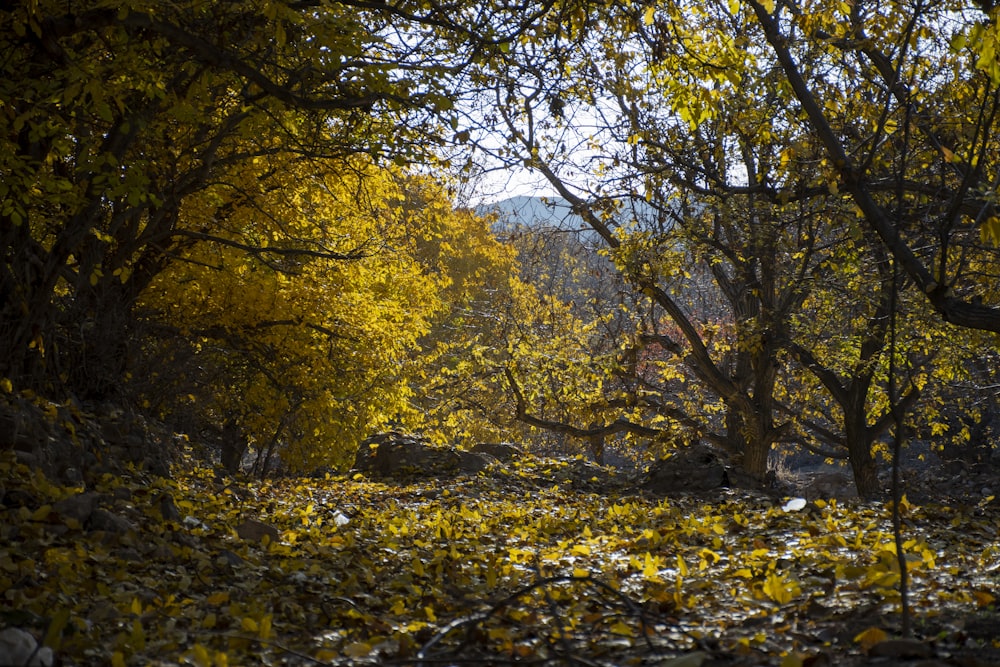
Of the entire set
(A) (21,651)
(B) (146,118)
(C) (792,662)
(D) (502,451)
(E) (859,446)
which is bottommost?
(A) (21,651)

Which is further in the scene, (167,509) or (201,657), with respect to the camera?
(167,509)

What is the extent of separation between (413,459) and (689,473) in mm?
4274

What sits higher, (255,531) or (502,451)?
(502,451)

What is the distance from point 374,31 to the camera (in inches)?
287

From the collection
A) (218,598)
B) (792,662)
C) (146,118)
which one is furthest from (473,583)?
(146,118)

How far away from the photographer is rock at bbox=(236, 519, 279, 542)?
19.7ft

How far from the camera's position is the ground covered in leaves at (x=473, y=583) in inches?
127

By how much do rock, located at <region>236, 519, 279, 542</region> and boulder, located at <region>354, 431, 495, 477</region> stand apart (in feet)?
20.9

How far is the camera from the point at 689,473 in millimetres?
11000

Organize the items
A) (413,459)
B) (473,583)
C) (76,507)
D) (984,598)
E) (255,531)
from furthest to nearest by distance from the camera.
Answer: (413,459) < (255,531) < (76,507) < (473,583) < (984,598)

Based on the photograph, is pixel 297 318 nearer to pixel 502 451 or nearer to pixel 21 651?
pixel 502 451

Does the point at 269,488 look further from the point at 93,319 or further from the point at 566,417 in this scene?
the point at 566,417


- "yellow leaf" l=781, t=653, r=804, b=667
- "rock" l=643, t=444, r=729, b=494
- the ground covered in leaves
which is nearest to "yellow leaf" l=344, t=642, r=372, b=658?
the ground covered in leaves

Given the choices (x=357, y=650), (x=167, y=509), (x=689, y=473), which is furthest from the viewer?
(x=689, y=473)
